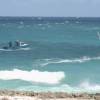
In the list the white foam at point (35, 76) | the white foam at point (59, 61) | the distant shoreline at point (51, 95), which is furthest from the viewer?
the white foam at point (59, 61)

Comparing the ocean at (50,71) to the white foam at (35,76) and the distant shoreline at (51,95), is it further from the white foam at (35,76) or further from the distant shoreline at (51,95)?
the distant shoreline at (51,95)

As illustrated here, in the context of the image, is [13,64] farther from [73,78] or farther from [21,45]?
[21,45]

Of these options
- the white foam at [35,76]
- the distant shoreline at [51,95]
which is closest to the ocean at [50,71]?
the white foam at [35,76]

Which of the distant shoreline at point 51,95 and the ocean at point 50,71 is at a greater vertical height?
the ocean at point 50,71

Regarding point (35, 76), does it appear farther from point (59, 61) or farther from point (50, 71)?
point (59, 61)

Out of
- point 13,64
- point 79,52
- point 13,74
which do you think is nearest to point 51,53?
point 79,52

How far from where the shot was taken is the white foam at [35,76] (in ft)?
132

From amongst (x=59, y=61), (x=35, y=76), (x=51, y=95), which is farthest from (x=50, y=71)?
(x=51, y=95)

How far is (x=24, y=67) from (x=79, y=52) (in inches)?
538

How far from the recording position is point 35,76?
41.0 metres

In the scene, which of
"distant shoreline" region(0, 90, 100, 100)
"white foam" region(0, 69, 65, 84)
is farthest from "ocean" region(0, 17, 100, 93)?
"distant shoreline" region(0, 90, 100, 100)

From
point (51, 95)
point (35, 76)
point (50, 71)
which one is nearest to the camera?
point (51, 95)

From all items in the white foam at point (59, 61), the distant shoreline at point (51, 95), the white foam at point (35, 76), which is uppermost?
the white foam at point (59, 61)

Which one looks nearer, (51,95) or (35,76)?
(51,95)
